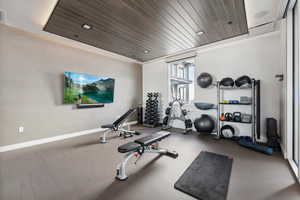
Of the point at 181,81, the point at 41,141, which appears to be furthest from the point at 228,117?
the point at 41,141

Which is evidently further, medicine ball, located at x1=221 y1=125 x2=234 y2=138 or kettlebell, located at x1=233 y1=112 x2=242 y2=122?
medicine ball, located at x1=221 y1=125 x2=234 y2=138

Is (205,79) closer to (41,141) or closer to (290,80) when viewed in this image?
(290,80)

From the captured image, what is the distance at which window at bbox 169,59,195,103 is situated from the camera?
5609mm

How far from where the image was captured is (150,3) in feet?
7.28

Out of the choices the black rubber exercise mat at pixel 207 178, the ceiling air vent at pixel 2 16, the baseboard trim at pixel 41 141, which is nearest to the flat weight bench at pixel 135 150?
the black rubber exercise mat at pixel 207 178

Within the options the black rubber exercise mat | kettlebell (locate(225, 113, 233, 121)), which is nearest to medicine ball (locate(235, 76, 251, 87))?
kettlebell (locate(225, 113, 233, 121))

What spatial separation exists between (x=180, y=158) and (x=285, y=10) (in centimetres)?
361

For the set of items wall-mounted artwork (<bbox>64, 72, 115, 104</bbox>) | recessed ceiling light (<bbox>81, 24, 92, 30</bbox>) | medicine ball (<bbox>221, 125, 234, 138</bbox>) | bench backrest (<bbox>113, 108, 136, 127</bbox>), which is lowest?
medicine ball (<bbox>221, 125, 234, 138</bbox>)

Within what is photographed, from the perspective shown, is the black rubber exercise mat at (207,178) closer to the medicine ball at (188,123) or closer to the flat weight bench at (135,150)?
the flat weight bench at (135,150)

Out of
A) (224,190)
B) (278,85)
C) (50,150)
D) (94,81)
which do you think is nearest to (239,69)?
(278,85)

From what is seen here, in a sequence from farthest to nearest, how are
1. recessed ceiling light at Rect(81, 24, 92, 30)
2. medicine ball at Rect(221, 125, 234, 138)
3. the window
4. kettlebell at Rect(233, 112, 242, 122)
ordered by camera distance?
the window
medicine ball at Rect(221, 125, 234, 138)
kettlebell at Rect(233, 112, 242, 122)
recessed ceiling light at Rect(81, 24, 92, 30)

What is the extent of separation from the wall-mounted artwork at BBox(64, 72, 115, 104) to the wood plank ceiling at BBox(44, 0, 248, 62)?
1158 mm

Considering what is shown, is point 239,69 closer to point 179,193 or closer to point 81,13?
point 179,193

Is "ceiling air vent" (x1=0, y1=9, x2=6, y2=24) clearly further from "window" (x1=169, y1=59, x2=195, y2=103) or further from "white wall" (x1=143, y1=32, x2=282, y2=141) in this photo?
"white wall" (x1=143, y1=32, x2=282, y2=141)
